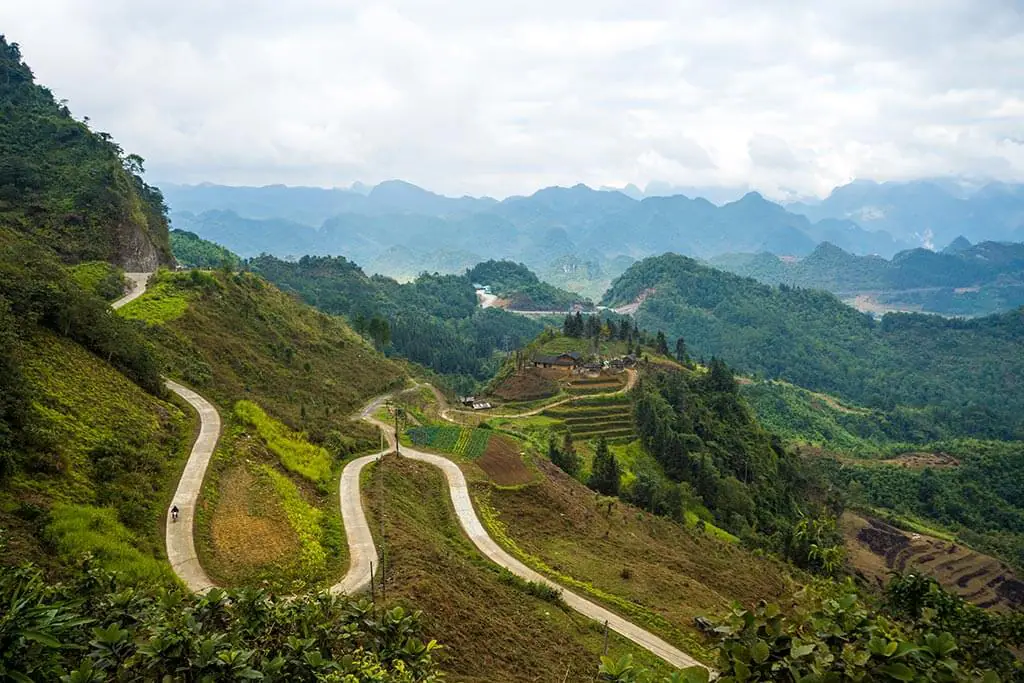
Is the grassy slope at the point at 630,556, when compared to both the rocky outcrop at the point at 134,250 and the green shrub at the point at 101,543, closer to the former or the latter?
the green shrub at the point at 101,543

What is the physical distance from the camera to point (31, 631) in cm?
629

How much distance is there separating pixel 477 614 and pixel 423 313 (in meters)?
133

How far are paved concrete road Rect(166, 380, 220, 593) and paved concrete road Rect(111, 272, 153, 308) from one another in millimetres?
19583

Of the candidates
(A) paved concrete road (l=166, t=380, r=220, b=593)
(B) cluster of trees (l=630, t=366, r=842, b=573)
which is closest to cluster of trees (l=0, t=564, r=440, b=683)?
(A) paved concrete road (l=166, t=380, r=220, b=593)

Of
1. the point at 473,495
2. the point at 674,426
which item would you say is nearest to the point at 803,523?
the point at 674,426

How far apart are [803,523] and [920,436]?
297ft

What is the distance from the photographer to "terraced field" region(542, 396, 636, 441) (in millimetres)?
63562

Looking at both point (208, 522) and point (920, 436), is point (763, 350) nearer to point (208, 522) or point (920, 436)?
point (920, 436)

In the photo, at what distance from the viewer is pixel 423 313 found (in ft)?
489

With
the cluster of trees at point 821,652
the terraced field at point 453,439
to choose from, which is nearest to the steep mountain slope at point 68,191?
the terraced field at point 453,439

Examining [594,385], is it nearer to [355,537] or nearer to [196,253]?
[355,537]

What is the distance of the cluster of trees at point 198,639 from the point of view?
21.7 feet

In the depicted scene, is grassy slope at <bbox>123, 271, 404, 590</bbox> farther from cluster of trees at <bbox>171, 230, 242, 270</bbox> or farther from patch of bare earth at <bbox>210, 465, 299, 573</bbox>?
cluster of trees at <bbox>171, 230, 242, 270</bbox>

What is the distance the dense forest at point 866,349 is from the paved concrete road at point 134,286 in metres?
146
